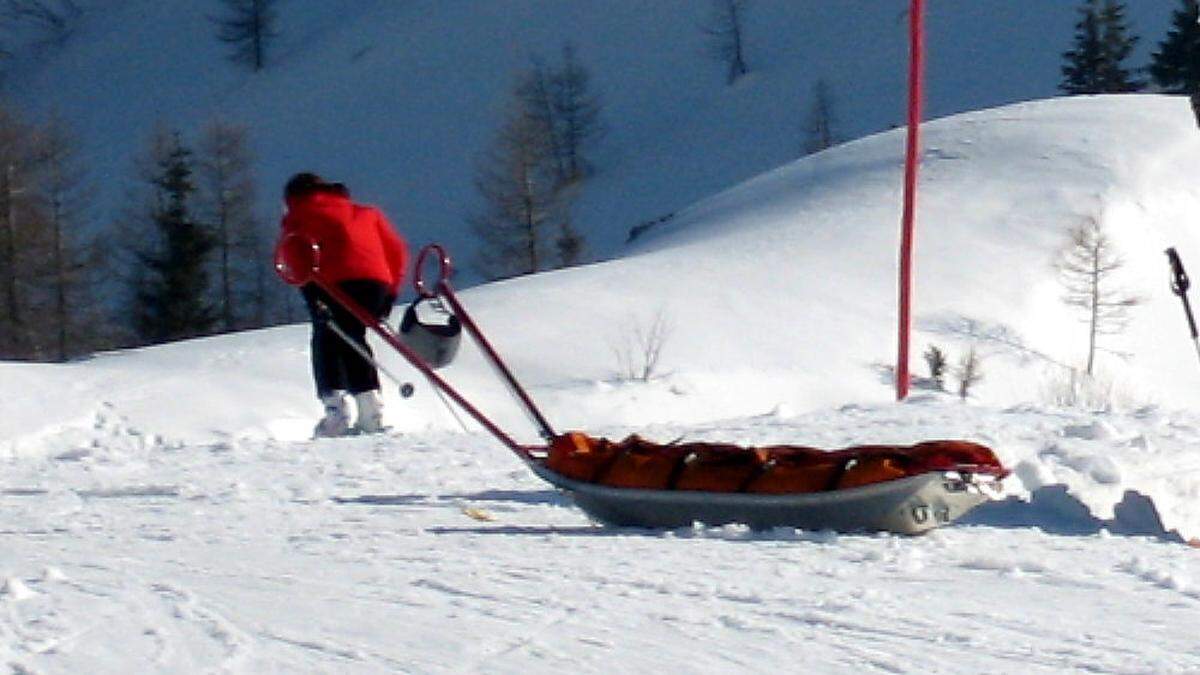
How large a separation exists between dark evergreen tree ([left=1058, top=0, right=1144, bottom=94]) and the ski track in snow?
5407 centimetres

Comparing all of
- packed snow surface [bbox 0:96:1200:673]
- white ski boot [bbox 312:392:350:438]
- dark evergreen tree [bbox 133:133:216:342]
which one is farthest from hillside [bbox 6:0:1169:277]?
packed snow surface [bbox 0:96:1200:673]

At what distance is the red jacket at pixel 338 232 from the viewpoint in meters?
Result: 10.3

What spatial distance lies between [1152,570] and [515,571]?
69.0 inches

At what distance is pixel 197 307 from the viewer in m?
43.4

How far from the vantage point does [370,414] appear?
10719mm

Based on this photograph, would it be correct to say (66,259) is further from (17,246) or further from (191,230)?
(191,230)

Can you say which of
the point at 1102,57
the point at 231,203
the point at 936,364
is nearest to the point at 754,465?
the point at 936,364

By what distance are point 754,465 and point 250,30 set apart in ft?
273

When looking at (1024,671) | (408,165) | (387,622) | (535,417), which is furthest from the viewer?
(408,165)

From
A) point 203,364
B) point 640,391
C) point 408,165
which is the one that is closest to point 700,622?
point 203,364

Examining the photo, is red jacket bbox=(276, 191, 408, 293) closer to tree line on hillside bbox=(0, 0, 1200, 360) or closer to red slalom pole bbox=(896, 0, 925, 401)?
red slalom pole bbox=(896, 0, 925, 401)

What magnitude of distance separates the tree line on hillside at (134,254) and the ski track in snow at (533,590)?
36726mm

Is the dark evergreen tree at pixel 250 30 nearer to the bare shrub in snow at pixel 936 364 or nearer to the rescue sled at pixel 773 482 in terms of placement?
the bare shrub in snow at pixel 936 364

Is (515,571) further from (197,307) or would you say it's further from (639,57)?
(639,57)
